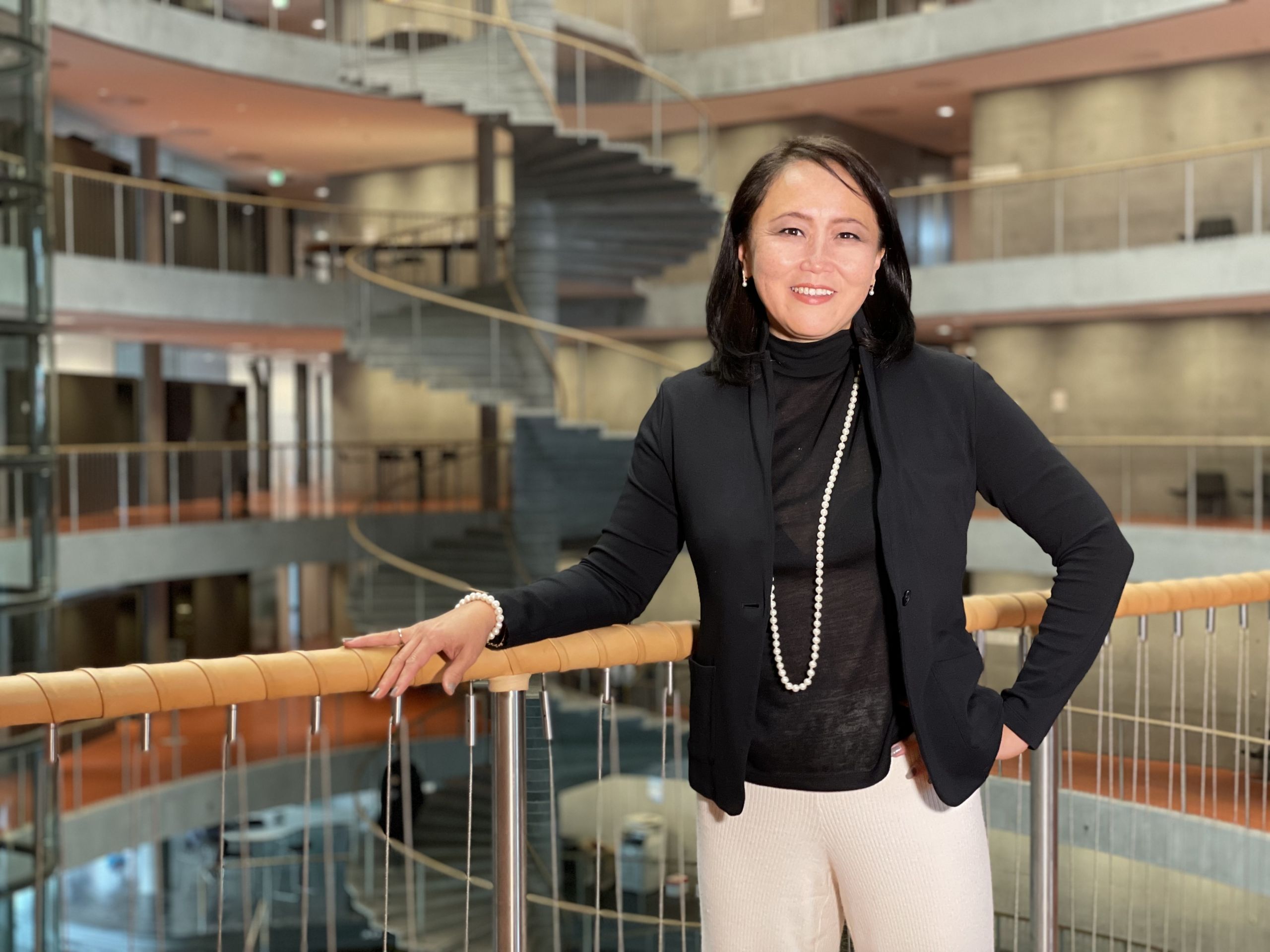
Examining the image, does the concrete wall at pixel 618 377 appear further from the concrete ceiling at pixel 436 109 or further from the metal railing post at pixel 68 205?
the metal railing post at pixel 68 205

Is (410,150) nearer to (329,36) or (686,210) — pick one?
(329,36)

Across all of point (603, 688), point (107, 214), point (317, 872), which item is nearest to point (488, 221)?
point (107, 214)

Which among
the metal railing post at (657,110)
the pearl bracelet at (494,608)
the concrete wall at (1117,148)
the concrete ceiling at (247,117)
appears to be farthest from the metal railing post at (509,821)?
the concrete ceiling at (247,117)

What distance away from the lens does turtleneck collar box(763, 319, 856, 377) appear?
5.74 ft

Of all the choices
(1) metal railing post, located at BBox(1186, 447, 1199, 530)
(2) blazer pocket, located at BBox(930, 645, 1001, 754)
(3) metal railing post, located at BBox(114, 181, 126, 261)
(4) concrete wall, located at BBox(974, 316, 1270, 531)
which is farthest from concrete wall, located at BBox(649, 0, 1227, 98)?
(2) blazer pocket, located at BBox(930, 645, 1001, 754)

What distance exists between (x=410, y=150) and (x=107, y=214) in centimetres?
479

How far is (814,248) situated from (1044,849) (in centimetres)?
123

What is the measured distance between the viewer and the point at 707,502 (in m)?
1.71

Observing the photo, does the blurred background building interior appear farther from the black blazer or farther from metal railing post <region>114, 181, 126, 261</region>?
the black blazer

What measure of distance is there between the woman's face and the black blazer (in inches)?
2.8

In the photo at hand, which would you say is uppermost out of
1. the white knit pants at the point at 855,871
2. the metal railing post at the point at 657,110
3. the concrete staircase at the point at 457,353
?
the metal railing post at the point at 657,110

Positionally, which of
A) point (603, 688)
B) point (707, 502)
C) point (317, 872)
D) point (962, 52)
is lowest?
point (317, 872)

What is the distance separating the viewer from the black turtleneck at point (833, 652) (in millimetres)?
1650

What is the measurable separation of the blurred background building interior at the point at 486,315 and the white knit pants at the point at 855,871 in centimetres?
493
